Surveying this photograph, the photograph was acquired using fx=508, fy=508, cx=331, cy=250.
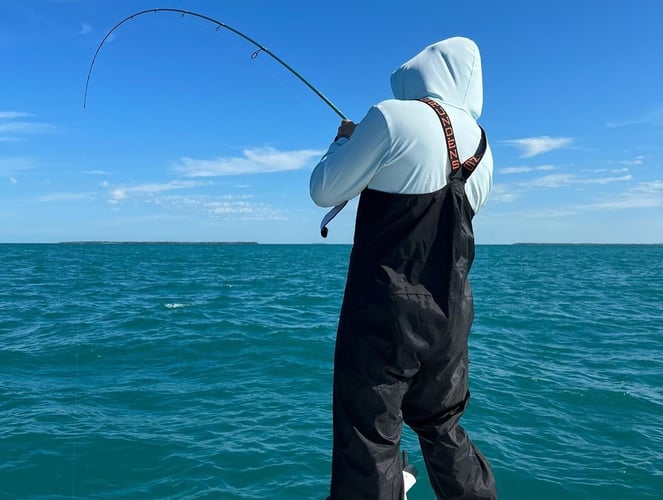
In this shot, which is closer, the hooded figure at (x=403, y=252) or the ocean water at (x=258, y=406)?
the hooded figure at (x=403, y=252)

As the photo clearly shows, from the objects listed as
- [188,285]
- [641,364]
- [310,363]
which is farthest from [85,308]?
[641,364]

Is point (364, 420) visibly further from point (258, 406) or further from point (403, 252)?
point (258, 406)

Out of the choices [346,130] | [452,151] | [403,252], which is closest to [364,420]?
[403,252]

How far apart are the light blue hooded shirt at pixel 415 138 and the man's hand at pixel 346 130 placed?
0.10m

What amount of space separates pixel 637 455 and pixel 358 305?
5818mm

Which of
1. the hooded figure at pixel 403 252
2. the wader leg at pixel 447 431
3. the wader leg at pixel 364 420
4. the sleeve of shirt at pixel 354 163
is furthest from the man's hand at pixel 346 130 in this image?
the wader leg at pixel 447 431

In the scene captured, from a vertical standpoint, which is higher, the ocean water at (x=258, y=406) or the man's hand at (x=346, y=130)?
the man's hand at (x=346, y=130)

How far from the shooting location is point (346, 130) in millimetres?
2340

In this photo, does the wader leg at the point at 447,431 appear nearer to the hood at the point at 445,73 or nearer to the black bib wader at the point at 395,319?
the black bib wader at the point at 395,319

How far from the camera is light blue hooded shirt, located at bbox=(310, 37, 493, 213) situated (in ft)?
6.42

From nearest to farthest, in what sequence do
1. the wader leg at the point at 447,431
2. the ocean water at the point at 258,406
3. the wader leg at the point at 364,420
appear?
1. the wader leg at the point at 364,420
2. the wader leg at the point at 447,431
3. the ocean water at the point at 258,406

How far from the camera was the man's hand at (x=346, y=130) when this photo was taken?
2312 mm

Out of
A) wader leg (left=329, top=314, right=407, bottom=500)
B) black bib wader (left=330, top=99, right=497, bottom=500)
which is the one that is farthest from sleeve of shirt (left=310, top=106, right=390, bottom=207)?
wader leg (left=329, top=314, right=407, bottom=500)

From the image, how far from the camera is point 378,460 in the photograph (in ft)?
6.98
